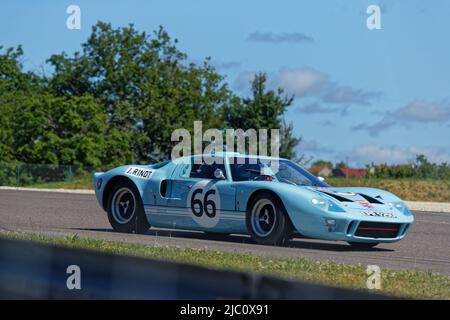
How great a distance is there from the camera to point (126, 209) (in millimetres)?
14211

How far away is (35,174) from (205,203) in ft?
125

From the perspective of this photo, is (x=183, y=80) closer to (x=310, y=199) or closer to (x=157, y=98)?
(x=157, y=98)

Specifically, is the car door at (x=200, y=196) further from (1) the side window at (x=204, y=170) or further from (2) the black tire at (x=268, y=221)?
(2) the black tire at (x=268, y=221)

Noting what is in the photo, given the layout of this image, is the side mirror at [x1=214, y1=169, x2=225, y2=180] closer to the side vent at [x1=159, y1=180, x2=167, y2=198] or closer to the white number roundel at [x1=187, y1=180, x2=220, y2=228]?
the white number roundel at [x1=187, y1=180, x2=220, y2=228]

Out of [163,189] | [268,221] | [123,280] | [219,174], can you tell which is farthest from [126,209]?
[123,280]

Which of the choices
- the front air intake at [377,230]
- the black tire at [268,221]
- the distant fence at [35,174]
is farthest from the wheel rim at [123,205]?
the distant fence at [35,174]

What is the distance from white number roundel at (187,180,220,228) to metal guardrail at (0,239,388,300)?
28.3ft

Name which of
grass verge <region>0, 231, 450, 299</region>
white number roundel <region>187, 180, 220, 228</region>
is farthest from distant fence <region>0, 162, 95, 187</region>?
grass verge <region>0, 231, 450, 299</region>

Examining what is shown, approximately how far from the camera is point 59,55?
67250 millimetres

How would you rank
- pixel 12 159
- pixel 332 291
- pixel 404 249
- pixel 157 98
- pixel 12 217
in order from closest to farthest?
pixel 332 291, pixel 404 249, pixel 12 217, pixel 12 159, pixel 157 98

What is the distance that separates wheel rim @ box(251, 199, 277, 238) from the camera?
12391mm
